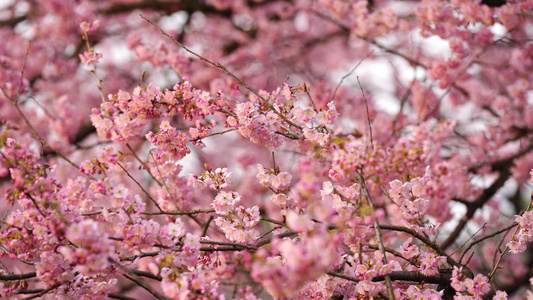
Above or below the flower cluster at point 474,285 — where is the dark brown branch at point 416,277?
above

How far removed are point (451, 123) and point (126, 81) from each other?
5.50 metres

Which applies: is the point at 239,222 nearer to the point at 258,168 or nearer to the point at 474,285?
the point at 258,168

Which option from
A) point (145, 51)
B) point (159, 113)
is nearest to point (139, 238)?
point (159, 113)

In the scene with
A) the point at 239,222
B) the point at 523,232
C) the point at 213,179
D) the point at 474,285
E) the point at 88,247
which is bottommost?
the point at 474,285

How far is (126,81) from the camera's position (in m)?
7.55

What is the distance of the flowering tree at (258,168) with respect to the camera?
2037 millimetres

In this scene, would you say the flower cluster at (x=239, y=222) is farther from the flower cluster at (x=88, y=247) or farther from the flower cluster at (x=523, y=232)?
the flower cluster at (x=523, y=232)

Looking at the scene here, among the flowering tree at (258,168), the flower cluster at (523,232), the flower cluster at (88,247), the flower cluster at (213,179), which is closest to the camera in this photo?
the flower cluster at (88,247)

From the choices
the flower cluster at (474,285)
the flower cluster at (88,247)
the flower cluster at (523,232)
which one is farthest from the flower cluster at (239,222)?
the flower cluster at (523,232)

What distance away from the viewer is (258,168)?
2.47 metres

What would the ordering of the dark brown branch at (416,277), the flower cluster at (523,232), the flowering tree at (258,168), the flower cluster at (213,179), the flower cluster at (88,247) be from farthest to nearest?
the flower cluster at (213,179)
the flower cluster at (523,232)
the dark brown branch at (416,277)
the flowering tree at (258,168)
the flower cluster at (88,247)

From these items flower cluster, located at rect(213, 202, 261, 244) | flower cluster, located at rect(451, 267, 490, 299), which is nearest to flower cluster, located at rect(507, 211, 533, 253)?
flower cluster, located at rect(451, 267, 490, 299)

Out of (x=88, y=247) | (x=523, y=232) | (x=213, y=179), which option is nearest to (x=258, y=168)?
(x=213, y=179)

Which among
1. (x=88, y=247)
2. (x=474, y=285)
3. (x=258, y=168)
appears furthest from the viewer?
(x=258, y=168)
